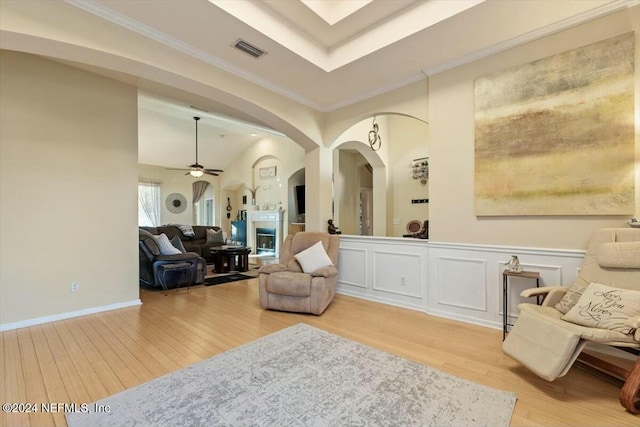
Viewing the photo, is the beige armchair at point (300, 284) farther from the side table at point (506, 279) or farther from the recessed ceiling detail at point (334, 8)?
the recessed ceiling detail at point (334, 8)

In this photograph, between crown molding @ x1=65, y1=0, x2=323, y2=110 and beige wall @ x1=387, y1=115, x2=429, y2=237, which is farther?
beige wall @ x1=387, y1=115, x2=429, y2=237

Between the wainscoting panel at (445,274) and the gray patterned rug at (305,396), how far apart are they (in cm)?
139

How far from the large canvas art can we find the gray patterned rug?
1963 mm

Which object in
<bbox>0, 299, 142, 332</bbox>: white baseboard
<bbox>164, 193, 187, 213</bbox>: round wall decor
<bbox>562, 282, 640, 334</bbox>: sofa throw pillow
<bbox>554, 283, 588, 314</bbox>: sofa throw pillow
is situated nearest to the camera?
<bbox>562, 282, 640, 334</bbox>: sofa throw pillow

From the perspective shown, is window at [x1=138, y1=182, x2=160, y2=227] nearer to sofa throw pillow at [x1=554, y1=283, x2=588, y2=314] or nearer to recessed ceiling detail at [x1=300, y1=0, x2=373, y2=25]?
recessed ceiling detail at [x1=300, y1=0, x2=373, y2=25]

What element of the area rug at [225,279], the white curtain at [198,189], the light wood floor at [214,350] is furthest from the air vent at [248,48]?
the white curtain at [198,189]

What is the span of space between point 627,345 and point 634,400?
33 cm

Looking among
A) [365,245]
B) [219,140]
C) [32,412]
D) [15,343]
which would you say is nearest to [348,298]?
[365,245]

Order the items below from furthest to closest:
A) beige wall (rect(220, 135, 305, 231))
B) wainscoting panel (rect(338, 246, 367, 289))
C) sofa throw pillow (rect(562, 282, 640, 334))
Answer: beige wall (rect(220, 135, 305, 231)), wainscoting panel (rect(338, 246, 367, 289)), sofa throw pillow (rect(562, 282, 640, 334))

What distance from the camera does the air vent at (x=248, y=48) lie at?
306 centimetres

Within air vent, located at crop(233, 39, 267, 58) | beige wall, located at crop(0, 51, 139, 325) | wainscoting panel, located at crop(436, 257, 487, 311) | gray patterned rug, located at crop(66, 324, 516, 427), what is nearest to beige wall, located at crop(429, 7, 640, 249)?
wainscoting panel, located at crop(436, 257, 487, 311)

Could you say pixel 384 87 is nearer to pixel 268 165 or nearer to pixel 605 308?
pixel 605 308

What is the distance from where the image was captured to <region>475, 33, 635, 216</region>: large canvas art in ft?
8.38

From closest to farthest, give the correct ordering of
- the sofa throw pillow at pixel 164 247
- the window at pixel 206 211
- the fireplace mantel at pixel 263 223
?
1. the sofa throw pillow at pixel 164 247
2. the fireplace mantel at pixel 263 223
3. the window at pixel 206 211
